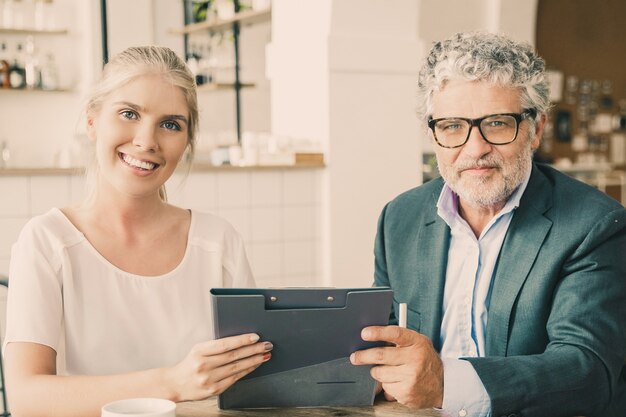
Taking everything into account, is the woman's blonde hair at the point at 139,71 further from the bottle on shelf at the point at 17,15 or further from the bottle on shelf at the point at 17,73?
the bottle on shelf at the point at 17,15

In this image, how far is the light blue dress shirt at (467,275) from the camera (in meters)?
1.77

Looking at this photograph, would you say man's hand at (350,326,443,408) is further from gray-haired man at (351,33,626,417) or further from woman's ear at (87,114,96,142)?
woman's ear at (87,114,96,142)

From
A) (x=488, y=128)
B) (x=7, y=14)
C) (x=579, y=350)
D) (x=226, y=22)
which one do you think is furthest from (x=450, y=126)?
(x=7, y=14)

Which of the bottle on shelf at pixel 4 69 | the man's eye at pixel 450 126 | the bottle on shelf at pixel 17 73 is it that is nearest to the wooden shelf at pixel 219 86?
the bottle on shelf at pixel 17 73

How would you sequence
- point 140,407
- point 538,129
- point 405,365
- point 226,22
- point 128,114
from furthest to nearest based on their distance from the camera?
point 226,22 < point 538,129 < point 128,114 < point 405,365 < point 140,407

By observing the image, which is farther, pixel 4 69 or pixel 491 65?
pixel 4 69

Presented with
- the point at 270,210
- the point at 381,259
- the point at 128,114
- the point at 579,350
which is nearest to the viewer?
the point at 579,350

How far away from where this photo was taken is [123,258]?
66.6 inches

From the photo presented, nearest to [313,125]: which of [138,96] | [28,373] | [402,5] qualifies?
[402,5]

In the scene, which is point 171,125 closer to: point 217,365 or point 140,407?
point 217,365

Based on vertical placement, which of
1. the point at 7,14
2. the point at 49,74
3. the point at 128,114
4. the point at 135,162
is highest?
the point at 7,14

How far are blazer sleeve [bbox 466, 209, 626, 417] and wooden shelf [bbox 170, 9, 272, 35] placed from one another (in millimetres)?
3684

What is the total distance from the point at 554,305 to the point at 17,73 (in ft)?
18.1

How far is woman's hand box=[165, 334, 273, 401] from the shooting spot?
126cm
